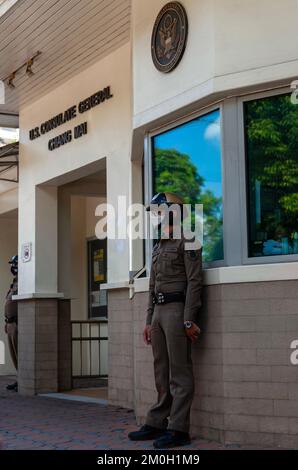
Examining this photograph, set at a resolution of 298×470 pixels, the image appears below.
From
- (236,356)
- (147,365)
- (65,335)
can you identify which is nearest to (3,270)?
(65,335)

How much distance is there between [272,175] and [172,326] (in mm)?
1531

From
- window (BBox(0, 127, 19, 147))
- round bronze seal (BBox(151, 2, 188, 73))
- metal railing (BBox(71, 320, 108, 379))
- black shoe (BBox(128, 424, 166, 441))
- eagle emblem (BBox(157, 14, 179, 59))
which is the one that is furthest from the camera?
window (BBox(0, 127, 19, 147))

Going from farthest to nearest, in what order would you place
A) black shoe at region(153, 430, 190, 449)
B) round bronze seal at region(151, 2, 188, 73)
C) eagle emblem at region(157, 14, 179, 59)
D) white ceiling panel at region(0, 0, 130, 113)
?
1. white ceiling panel at region(0, 0, 130, 113)
2. eagle emblem at region(157, 14, 179, 59)
3. round bronze seal at region(151, 2, 188, 73)
4. black shoe at region(153, 430, 190, 449)

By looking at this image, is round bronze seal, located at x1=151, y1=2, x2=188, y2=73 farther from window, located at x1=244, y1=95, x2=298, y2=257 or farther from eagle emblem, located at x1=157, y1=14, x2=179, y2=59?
window, located at x1=244, y1=95, x2=298, y2=257

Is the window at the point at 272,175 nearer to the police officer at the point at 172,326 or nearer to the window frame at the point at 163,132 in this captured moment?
the window frame at the point at 163,132

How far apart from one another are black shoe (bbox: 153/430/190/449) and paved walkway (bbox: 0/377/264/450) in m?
0.08

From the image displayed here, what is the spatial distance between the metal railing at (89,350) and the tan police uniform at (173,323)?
6.23 meters

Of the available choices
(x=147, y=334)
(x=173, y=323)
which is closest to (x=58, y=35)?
(x=147, y=334)

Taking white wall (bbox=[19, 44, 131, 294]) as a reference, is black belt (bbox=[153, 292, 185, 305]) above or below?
below

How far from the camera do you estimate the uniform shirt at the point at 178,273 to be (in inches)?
239

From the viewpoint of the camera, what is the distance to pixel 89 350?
12.8m

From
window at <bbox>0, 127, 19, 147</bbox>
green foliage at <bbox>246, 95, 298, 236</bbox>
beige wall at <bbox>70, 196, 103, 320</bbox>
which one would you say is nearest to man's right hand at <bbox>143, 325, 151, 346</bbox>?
green foliage at <bbox>246, 95, 298, 236</bbox>

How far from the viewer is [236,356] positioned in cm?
595

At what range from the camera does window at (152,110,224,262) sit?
649cm
